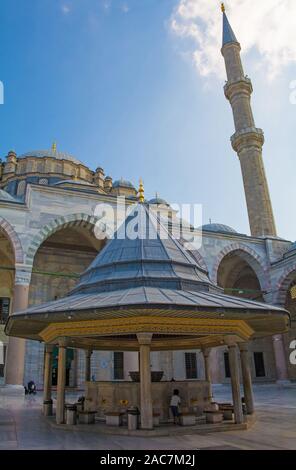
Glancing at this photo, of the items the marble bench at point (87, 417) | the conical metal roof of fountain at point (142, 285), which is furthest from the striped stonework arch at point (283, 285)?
the marble bench at point (87, 417)

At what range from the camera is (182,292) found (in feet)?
22.6

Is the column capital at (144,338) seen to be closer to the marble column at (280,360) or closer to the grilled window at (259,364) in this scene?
the marble column at (280,360)

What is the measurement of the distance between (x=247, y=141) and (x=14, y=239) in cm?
1606

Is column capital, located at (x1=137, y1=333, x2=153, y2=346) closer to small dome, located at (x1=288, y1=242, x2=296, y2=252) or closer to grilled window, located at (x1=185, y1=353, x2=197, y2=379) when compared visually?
grilled window, located at (x1=185, y1=353, x2=197, y2=379)

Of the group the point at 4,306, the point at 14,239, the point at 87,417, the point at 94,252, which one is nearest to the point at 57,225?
the point at 14,239

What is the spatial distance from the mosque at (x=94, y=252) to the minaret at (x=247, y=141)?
63 mm

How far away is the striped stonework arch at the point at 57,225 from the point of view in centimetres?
1612

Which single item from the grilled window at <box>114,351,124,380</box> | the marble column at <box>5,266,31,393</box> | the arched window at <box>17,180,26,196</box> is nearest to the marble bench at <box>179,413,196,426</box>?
the marble column at <box>5,266,31,393</box>

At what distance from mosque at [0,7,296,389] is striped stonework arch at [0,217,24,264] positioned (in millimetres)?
40

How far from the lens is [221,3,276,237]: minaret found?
75.8 feet

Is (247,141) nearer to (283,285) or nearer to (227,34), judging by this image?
(227,34)

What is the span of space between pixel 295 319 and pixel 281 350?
3.67 meters
